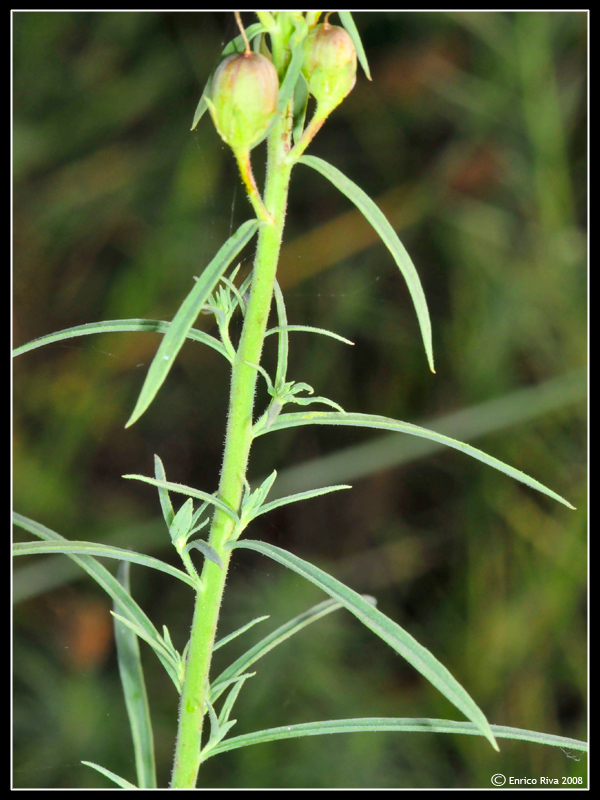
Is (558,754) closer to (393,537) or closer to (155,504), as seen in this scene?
(393,537)

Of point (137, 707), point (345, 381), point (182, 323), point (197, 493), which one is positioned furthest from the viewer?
point (345, 381)

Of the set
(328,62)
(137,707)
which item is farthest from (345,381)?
(328,62)

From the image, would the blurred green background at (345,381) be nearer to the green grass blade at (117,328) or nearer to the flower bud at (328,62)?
the green grass blade at (117,328)

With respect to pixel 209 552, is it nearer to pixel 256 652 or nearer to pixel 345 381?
pixel 256 652

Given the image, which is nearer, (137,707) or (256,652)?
(256,652)

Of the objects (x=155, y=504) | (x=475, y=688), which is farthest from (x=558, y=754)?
(x=155, y=504)

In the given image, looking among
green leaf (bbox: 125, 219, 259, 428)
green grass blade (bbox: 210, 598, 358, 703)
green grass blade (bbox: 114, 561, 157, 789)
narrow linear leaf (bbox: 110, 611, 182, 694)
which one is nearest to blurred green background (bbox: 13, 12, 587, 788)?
green grass blade (bbox: 114, 561, 157, 789)
